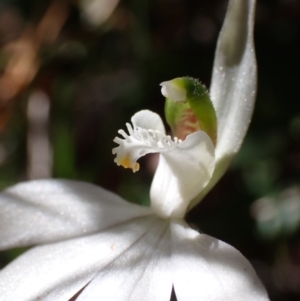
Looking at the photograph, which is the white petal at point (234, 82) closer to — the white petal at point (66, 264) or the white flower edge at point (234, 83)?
the white flower edge at point (234, 83)

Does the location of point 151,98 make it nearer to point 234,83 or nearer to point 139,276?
point 234,83

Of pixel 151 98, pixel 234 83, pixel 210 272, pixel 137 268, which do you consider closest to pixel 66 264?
pixel 137 268

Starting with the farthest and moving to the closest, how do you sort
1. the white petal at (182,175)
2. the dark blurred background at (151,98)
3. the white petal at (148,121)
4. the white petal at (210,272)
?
the dark blurred background at (151,98) → the white petal at (148,121) → the white petal at (182,175) → the white petal at (210,272)

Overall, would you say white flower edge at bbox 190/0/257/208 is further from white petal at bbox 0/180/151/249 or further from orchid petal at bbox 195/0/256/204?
white petal at bbox 0/180/151/249

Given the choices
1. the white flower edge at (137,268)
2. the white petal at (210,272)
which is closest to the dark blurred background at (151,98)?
the white flower edge at (137,268)

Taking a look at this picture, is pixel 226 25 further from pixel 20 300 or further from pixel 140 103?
pixel 140 103

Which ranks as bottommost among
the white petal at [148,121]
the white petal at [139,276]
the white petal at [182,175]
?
the white petal at [139,276]

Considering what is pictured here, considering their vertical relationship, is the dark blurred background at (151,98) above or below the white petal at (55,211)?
above

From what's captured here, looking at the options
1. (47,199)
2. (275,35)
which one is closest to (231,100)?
(47,199)
